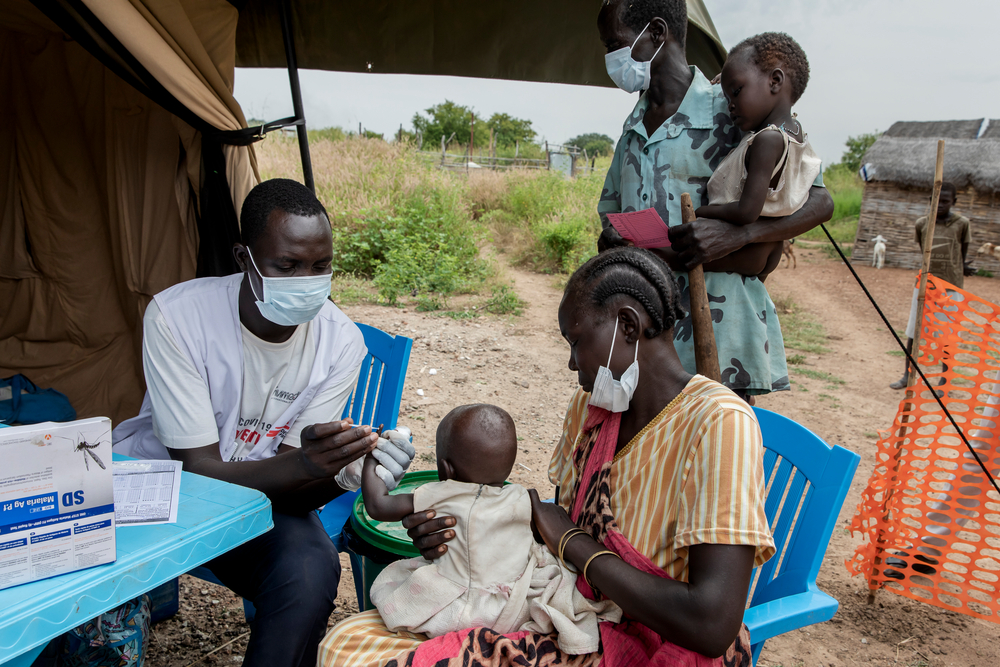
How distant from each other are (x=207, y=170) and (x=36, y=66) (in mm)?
1578

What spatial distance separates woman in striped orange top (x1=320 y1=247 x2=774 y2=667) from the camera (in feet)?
4.25

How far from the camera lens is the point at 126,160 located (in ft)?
13.4

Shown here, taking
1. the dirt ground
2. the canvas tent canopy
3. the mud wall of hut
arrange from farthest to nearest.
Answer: the mud wall of hut, the canvas tent canopy, the dirt ground

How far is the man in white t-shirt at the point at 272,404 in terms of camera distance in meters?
1.84

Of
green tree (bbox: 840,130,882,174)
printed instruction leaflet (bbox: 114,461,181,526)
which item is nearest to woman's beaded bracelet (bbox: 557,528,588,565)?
printed instruction leaflet (bbox: 114,461,181,526)

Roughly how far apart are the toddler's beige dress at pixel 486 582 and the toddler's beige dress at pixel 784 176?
1.33 metres

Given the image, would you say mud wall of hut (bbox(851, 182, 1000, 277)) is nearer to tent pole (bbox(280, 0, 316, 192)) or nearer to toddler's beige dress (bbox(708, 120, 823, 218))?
toddler's beige dress (bbox(708, 120, 823, 218))

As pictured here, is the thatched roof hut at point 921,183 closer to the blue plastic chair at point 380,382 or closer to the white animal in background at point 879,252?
the white animal in background at point 879,252

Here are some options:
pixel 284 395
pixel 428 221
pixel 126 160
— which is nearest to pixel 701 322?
pixel 284 395

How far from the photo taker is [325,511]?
2.55 meters

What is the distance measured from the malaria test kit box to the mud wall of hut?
49.2 feet

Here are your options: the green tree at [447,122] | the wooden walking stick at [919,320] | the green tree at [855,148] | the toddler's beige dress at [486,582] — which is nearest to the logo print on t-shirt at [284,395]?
the toddler's beige dress at [486,582]

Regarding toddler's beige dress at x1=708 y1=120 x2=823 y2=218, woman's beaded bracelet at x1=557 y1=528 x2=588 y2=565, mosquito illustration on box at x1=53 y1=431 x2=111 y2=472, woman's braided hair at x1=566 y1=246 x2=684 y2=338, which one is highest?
toddler's beige dress at x1=708 y1=120 x2=823 y2=218

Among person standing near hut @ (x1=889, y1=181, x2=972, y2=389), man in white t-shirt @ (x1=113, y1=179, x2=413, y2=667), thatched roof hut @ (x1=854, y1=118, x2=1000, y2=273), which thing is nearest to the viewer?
man in white t-shirt @ (x1=113, y1=179, x2=413, y2=667)
